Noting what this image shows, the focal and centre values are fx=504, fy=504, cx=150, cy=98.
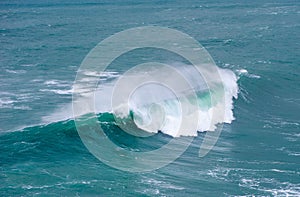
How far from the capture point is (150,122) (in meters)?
44.4

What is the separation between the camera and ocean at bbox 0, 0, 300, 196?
32.7 meters

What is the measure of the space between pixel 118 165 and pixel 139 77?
22.7m

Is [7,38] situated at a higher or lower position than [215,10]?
lower

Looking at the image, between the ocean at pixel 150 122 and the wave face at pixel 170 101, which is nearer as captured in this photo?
the ocean at pixel 150 122

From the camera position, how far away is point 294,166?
35.4m

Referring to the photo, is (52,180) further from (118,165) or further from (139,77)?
(139,77)

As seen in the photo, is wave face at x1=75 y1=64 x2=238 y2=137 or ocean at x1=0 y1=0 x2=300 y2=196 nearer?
ocean at x1=0 y1=0 x2=300 y2=196

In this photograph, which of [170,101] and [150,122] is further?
[170,101]

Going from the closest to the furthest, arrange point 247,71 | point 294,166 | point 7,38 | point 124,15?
point 294,166 < point 247,71 < point 7,38 < point 124,15

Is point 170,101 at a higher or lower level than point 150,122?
higher

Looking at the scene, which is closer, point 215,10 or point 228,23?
point 228,23

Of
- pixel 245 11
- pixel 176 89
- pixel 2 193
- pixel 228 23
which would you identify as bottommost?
pixel 2 193

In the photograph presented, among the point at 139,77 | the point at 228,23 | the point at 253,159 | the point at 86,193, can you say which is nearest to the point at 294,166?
the point at 253,159

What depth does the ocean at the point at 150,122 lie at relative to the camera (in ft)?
107
